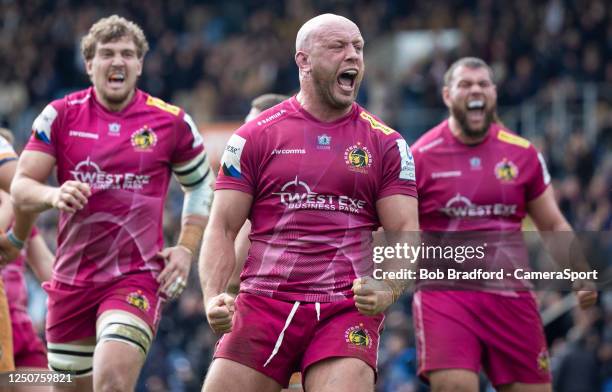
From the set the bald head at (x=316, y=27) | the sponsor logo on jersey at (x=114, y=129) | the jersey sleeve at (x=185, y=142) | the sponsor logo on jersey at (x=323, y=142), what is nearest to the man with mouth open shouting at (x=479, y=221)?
the jersey sleeve at (x=185, y=142)

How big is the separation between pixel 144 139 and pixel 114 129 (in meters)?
0.21

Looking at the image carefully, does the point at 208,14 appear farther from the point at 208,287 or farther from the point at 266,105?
the point at 208,287

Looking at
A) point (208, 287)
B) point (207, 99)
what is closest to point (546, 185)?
point (208, 287)

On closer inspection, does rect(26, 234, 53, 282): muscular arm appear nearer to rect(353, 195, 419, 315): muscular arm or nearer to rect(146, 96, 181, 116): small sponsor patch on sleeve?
rect(146, 96, 181, 116): small sponsor patch on sleeve

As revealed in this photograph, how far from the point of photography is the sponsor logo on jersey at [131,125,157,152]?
8.31m

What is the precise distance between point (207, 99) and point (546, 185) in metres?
14.0

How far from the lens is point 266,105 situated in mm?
8797

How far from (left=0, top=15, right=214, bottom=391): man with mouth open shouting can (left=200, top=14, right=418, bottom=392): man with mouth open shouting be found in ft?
4.96

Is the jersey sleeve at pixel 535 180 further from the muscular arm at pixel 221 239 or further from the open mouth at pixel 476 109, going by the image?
the muscular arm at pixel 221 239

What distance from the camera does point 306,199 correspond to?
6.70 m

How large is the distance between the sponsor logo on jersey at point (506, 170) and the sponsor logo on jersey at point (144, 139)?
8.34 feet

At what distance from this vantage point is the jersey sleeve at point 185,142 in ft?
27.8

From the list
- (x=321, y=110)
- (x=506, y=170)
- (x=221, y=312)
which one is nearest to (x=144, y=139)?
(x=321, y=110)

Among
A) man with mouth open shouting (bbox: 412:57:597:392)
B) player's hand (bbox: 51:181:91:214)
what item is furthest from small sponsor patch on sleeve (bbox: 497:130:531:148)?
player's hand (bbox: 51:181:91:214)
